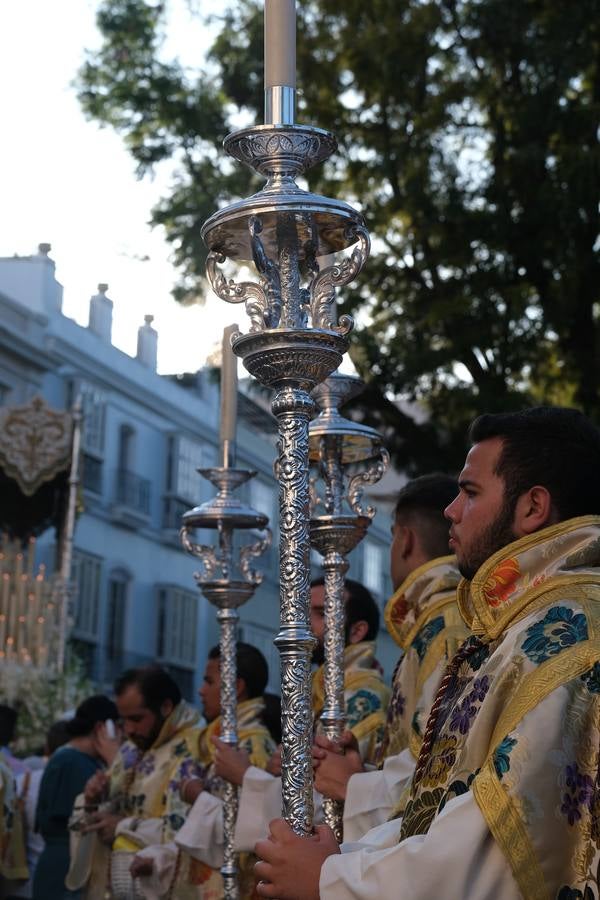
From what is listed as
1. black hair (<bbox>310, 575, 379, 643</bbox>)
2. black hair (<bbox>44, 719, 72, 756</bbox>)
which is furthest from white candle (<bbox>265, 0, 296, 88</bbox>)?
black hair (<bbox>44, 719, 72, 756</bbox>)

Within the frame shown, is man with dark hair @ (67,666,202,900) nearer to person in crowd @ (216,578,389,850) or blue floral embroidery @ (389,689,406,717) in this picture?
person in crowd @ (216,578,389,850)

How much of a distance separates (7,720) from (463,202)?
5221 millimetres

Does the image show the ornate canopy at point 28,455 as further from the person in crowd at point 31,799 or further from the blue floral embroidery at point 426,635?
the blue floral embroidery at point 426,635

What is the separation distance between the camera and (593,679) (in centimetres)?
256

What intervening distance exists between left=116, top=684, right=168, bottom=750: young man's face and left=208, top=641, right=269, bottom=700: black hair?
563 millimetres

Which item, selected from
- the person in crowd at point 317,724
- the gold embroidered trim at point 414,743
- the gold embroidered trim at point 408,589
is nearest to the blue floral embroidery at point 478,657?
the gold embroidered trim at point 414,743

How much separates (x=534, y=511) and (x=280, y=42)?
0.98 m

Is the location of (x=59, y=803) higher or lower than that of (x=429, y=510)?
lower

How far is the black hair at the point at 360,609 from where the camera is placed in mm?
5594

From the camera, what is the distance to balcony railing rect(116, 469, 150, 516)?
92.8 ft

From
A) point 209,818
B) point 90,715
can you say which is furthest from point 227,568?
point 90,715

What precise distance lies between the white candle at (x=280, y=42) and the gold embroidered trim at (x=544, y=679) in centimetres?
118

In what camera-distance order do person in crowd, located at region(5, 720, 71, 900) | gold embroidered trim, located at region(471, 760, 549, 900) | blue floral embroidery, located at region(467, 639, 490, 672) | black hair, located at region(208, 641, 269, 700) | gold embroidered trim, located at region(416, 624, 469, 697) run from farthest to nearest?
person in crowd, located at region(5, 720, 71, 900), black hair, located at region(208, 641, 269, 700), gold embroidered trim, located at region(416, 624, 469, 697), blue floral embroidery, located at region(467, 639, 490, 672), gold embroidered trim, located at region(471, 760, 549, 900)

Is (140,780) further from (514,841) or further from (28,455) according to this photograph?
(28,455)
